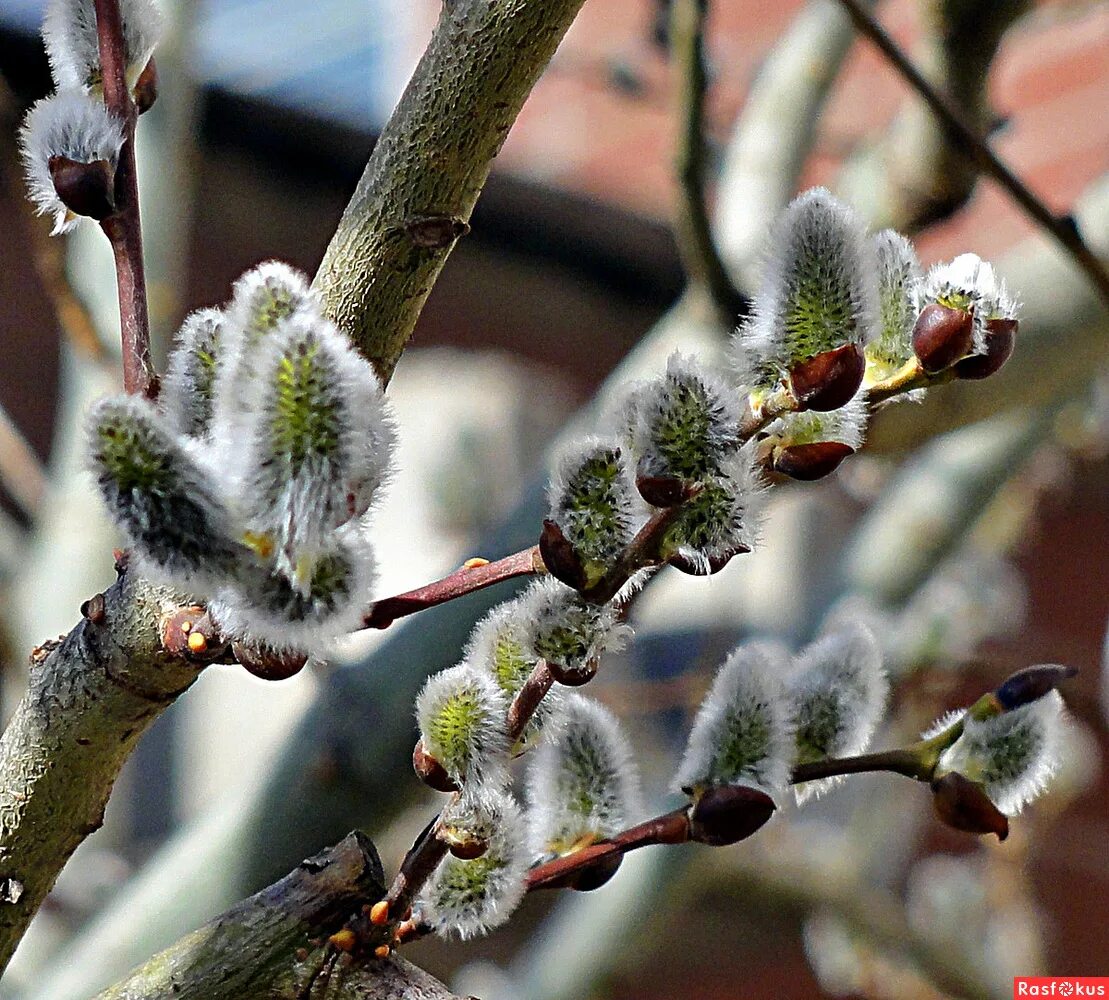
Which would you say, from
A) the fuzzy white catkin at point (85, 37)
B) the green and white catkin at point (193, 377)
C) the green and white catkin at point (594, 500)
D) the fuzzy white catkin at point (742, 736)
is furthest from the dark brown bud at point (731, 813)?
the fuzzy white catkin at point (85, 37)

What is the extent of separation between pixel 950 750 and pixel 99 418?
34 centimetres

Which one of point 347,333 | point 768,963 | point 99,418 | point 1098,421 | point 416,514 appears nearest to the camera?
point 99,418


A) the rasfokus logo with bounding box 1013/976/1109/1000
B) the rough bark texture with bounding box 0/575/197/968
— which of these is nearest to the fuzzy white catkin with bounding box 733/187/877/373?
the rough bark texture with bounding box 0/575/197/968

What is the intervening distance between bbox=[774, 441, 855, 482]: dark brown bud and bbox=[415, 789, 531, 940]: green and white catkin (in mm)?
158

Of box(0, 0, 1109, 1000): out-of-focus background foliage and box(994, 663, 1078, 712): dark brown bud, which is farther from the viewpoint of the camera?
box(0, 0, 1109, 1000): out-of-focus background foliage

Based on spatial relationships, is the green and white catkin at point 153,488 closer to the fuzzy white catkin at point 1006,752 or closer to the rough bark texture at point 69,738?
the rough bark texture at point 69,738

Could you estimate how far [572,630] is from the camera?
46 centimetres

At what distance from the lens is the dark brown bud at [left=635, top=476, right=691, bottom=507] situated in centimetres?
42

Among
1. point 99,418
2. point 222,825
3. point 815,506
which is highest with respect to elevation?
point 99,418

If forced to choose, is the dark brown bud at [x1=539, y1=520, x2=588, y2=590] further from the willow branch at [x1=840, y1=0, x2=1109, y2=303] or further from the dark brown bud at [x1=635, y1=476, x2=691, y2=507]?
the willow branch at [x1=840, y1=0, x2=1109, y2=303]

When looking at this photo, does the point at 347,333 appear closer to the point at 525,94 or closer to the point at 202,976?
the point at 525,94

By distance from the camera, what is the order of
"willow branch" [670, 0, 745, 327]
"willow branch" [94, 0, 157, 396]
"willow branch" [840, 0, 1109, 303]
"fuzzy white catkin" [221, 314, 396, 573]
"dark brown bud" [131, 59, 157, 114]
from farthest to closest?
"willow branch" [670, 0, 745, 327] < "willow branch" [840, 0, 1109, 303] < "dark brown bud" [131, 59, 157, 114] < "willow branch" [94, 0, 157, 396] < "fuzzy white catkin" [221, 314, 396, 573]

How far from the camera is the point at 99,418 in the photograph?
38 cm

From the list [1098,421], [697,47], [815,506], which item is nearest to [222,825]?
[697,47]
